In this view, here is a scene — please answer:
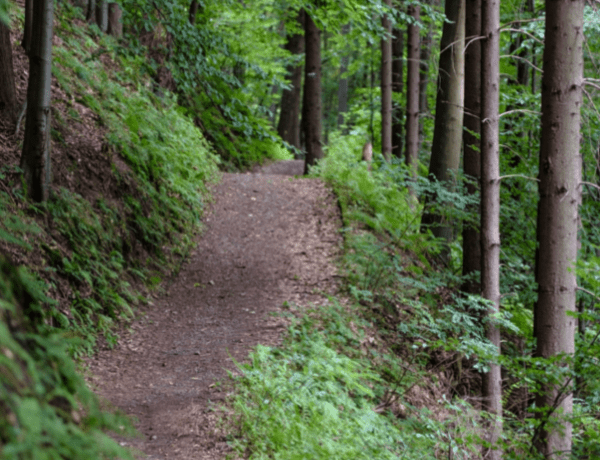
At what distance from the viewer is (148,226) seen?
341 inches

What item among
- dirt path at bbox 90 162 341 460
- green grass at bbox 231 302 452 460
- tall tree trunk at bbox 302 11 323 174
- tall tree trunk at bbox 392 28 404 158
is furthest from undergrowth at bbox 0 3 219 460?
tall tree trunk at bbox 392 28 404 158

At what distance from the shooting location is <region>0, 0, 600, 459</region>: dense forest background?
4.39 metres

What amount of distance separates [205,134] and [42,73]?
10.4m

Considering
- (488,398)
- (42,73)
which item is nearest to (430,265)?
(488,398)

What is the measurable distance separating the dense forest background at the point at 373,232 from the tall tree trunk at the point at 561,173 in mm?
16

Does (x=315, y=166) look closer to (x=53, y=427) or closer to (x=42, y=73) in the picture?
(x=42, y=73)

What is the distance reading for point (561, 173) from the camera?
16.9 ft

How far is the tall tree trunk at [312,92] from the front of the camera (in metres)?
14.0

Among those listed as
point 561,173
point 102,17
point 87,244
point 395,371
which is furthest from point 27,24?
point 561,173

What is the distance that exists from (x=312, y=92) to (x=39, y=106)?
9.45 meters

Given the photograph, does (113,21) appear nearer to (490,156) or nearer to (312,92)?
(312,92)

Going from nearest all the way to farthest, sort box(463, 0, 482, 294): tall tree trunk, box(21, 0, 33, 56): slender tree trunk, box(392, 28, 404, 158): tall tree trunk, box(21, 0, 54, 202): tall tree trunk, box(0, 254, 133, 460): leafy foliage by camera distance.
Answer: box(0, 254, 133, 460): leafy foliage, box(21, 0, 54, 202): tall tree trunk, box(21, 0, 33, 56): slender tree trunk, box(463, 0, 482, 294): tall tree trunk, box(392, 28, 404, 158): tall tree trunk

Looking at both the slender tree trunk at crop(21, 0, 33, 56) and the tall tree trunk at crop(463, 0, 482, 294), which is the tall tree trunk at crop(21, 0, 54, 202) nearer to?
the slender tree trunk at crop(21, 0, 33, 56)

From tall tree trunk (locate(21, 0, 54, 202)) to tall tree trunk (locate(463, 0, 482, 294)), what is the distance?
17.9 feet
